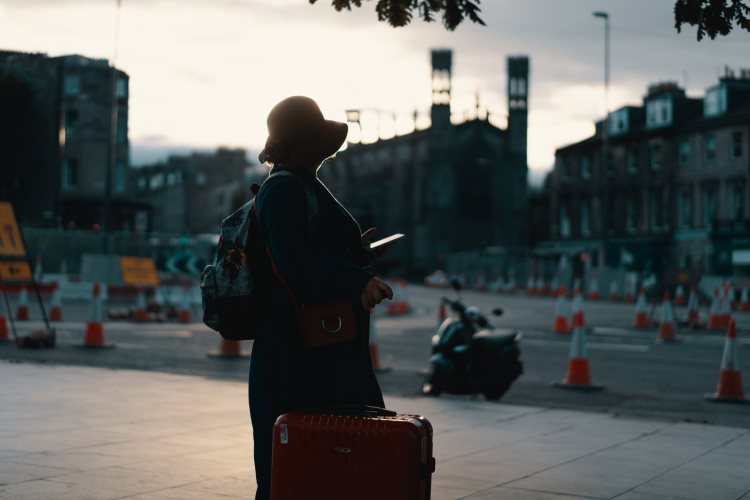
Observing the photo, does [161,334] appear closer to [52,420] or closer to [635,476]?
[52,420]

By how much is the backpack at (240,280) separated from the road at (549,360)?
658 centimetres

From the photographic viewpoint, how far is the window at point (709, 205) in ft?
188

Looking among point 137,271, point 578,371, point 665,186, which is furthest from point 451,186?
point 578,371

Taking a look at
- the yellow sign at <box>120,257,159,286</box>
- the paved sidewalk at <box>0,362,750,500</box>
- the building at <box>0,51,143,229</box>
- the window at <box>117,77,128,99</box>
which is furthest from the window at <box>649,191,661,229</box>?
the paved sidewalk at <box>0,362,750,500</box>

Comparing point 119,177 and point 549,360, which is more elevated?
point 119,177

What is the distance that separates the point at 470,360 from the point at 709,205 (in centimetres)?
4954

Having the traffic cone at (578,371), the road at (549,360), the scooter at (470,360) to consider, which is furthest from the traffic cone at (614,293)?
the scooter at (470,360)

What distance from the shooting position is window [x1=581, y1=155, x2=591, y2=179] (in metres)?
66.9

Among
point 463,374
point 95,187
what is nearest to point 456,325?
point 463,374

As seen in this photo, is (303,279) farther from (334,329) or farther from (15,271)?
(15,271)

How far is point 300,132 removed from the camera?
13.6 ft

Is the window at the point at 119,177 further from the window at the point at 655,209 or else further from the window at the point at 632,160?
the window at the point at 655,209

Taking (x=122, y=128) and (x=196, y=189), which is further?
(x=196, y=189)

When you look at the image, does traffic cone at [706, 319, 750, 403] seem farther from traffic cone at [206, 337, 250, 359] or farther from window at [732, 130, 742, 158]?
window at [732, 130, 742, 158]
